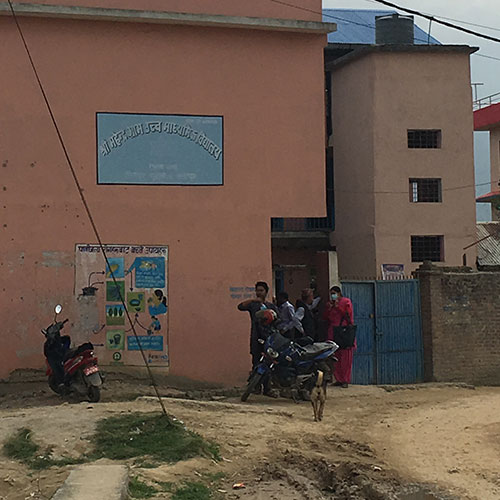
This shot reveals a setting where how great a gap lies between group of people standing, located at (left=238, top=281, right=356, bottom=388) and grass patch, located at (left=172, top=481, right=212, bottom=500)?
545 centimetres

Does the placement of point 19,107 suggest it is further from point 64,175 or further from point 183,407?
point 183,407

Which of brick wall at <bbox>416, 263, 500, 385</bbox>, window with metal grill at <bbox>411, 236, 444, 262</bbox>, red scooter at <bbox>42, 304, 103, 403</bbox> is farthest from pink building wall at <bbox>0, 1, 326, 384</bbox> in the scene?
window with metal grill at <bbox>411, 236, 444, 262</bbox>

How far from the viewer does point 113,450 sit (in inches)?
313

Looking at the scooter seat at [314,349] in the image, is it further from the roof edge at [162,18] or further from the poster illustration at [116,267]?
the roof edge at [162,18]

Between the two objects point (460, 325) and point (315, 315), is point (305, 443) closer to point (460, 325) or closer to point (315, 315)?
point (315, 315)

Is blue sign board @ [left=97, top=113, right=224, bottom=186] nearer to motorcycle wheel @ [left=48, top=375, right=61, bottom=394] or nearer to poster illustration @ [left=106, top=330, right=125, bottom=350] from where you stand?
poster illustration @ [left=106, top=330, right=125, bottom=350]

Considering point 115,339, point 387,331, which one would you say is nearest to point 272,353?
point 115,339

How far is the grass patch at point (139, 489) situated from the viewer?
6.63 m

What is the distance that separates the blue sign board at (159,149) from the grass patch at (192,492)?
24.3 feet

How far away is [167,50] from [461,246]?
1401cm

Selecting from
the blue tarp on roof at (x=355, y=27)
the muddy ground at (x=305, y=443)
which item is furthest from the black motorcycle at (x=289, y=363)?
the blue tarp on roof at (x=355, y=27)

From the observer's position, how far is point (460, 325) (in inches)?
632

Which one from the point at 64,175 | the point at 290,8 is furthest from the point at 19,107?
the point at 290,8

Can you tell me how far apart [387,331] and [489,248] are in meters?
14.2
